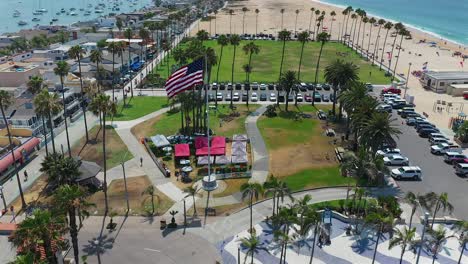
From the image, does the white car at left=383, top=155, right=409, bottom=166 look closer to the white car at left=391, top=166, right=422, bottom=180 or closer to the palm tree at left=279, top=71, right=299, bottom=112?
the white car at left=391, top=166, right=422, bottom=180

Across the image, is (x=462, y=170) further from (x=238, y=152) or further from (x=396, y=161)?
(x=238, y=152)

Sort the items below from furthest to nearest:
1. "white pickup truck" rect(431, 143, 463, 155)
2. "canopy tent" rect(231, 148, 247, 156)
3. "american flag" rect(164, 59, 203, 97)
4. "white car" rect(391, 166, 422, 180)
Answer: "white pickup truck" rect(431, 143, 463, 155) → "canopy tent" rect(231, 148, 247, 156) → "white car" rect(391, 166, 422, 180) → "american flag" rect(164, 59, 203, 97)

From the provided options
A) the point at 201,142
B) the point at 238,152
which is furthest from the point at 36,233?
the point at 201,142

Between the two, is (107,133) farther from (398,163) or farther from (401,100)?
(401,100)

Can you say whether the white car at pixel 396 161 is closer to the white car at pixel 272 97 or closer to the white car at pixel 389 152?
the white car at pixel 389 152

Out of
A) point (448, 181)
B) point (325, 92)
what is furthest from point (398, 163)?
point (325, 92)

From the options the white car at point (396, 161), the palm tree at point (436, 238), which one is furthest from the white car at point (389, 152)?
the palm tree at point (436, 238)

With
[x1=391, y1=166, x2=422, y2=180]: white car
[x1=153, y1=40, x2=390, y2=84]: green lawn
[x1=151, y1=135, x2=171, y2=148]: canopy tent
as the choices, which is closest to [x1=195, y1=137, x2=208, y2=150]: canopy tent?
[x1=151, y1=135, x2=171, y2=148]: canopy tent
